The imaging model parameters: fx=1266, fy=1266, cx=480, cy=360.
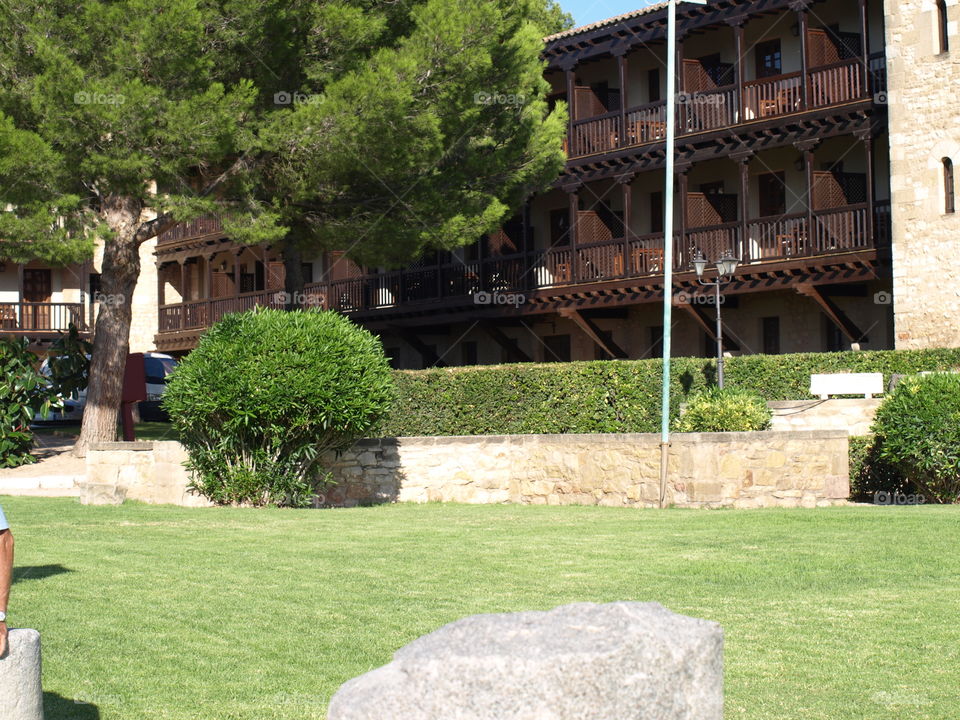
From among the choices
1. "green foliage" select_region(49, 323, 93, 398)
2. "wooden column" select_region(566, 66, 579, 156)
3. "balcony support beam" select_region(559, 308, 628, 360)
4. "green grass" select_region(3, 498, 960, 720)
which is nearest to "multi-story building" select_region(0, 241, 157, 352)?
"balcony support beam" select_region(559, 308, 628, 360)

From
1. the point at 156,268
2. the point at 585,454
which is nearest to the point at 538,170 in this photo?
the point at 585,454

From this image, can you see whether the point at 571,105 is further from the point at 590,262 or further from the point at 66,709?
the point at 66,709

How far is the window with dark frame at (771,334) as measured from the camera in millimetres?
27484

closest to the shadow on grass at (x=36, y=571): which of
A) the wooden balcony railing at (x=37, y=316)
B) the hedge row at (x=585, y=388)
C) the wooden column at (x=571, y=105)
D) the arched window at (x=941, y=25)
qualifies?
the hedge row at (x=585, y=388)

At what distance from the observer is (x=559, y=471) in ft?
55.6

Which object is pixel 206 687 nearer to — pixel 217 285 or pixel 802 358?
pixel 802 358

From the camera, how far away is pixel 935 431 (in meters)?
15.5

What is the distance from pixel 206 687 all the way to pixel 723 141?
886 inches

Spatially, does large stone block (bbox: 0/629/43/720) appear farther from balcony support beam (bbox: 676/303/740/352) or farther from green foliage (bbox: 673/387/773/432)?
balcony support beam (bbox: 676/303/740/352)

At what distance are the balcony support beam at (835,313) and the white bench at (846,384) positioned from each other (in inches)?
182

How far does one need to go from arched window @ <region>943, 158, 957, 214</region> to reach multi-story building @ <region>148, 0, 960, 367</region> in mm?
62

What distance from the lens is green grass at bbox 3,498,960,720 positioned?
584 centimetres

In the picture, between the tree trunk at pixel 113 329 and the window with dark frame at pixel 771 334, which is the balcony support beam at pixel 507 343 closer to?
the window with dark frame at pixel 771 334

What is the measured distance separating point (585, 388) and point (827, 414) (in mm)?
3893
